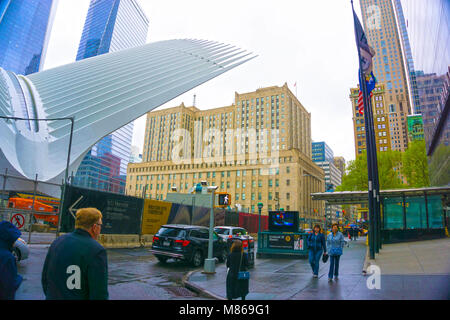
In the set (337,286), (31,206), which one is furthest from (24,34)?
(337,286)

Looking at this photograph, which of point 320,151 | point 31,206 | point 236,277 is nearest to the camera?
point 236,277

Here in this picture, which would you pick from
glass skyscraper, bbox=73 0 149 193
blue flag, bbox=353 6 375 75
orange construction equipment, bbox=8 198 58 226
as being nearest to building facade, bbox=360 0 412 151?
glass skyscraper, bbox=73 0 149 193

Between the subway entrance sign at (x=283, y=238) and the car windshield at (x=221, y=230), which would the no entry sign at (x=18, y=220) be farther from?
the subway entrance sign at (x=283, y=238)

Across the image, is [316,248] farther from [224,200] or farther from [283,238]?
[283,238]

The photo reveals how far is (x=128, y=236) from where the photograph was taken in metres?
18.2

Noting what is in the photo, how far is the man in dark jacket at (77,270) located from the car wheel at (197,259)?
9994 mm

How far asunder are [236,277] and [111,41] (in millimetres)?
178225

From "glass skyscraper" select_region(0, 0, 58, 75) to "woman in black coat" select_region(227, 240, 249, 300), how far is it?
164 m

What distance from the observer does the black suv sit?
1195 cm

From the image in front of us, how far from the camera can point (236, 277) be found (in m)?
5.71

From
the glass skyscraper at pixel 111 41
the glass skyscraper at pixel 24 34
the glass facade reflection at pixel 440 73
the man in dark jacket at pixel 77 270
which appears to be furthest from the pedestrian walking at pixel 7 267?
the glass skyscraper at pixel 24 34

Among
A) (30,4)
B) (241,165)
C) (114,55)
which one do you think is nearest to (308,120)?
(241,165)

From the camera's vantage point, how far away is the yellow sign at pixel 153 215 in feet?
64.0

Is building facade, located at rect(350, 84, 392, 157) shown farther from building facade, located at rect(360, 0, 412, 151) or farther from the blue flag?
the blue flag
